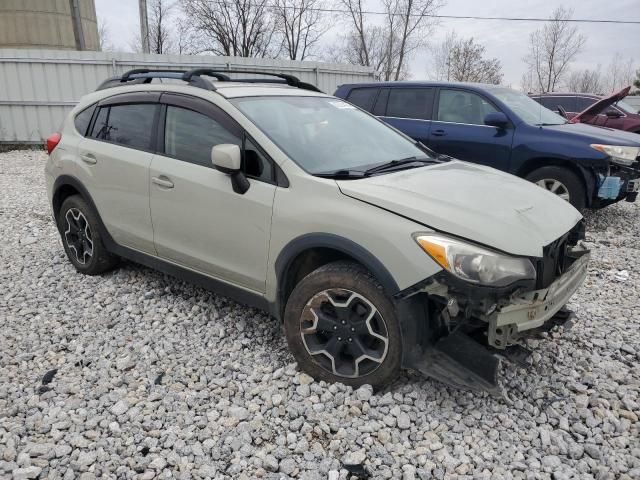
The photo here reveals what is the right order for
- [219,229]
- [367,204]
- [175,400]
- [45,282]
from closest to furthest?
[367,204] → [175,400] → [219,229] → [45,282]

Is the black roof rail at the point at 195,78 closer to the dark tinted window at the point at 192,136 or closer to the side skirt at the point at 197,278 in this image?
the dark tinted window at the point at 192,136

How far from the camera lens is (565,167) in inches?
255

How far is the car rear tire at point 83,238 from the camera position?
174 inches

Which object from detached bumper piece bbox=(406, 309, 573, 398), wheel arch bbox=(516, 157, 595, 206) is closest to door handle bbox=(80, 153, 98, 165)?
detached bumper piece bbox=(406, 309, 573, 398)

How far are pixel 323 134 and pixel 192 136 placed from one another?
3.01ft

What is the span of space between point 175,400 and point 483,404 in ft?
5.65

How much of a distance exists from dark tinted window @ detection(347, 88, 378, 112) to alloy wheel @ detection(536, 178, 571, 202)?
281cm

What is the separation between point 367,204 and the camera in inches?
107

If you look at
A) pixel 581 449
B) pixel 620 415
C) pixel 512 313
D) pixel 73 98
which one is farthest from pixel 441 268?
pixel 73 98

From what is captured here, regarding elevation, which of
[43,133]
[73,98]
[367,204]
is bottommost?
[43,133]

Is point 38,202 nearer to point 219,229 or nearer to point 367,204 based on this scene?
point 219,229

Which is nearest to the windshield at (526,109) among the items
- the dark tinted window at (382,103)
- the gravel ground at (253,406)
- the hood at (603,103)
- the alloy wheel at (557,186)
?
the hood at (603,103)

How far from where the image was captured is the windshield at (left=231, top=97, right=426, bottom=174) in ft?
10.5

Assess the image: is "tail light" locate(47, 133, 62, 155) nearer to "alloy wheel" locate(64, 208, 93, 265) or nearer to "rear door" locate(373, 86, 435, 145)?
"alloy wheel" locate(64, 208, 93, 265)
